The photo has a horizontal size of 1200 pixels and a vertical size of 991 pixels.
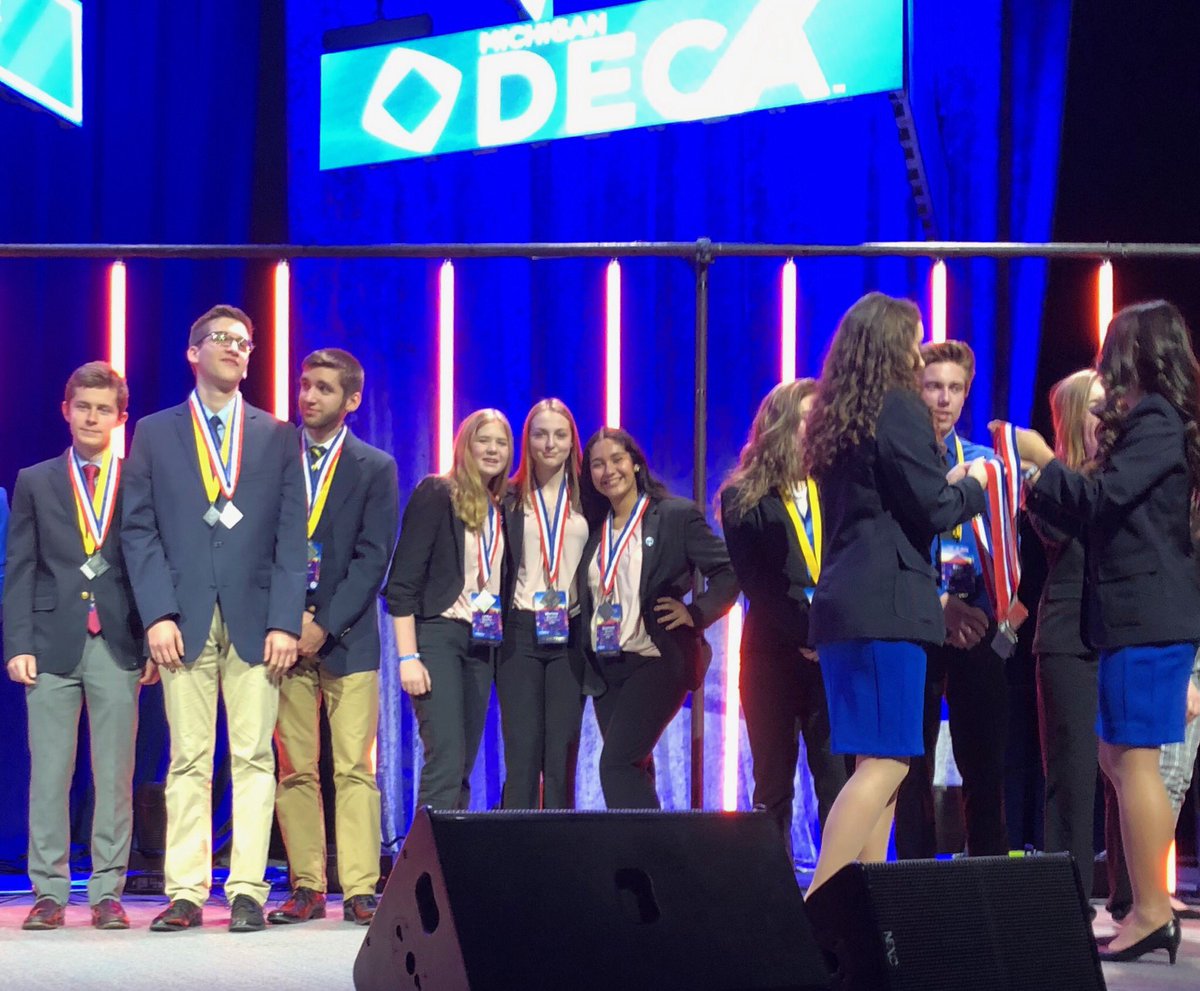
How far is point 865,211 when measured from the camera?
5727 millimetres

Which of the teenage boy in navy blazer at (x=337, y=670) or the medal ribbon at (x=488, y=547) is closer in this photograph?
the teenage boy in navy blazer at (x=337, y=670)

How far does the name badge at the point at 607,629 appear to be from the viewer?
440 cm

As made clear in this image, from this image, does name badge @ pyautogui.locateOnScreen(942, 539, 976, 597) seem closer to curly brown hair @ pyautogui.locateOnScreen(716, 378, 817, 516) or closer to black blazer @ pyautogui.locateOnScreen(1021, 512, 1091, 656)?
black blazer @ pyautogui.locateOnScreen(1021, 512, 1091, 656)

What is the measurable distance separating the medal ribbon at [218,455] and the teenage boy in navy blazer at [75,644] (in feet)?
1.13

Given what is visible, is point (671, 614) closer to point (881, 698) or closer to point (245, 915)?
point (881, 698)

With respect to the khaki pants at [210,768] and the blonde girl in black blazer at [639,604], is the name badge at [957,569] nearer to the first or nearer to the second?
the blonde girl in black blazer at [639,604]

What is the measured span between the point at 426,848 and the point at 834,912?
26.6 inches

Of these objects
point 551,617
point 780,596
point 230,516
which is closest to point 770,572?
point 780,596

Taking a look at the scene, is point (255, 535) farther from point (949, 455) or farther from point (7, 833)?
point (7, 833)

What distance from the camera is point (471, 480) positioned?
4582 millimetres

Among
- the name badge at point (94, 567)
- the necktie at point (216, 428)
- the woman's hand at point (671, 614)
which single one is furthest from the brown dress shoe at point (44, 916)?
the woman's hand at point (671, 614)

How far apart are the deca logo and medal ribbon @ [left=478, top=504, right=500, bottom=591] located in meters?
1.78

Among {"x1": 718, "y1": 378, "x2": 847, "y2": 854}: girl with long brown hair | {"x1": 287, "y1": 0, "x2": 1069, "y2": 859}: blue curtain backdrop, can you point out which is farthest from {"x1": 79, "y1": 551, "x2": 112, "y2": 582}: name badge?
{"x1": 718, "y1": 378, "x2": 847, "y2": 854}: girl with long brown hair

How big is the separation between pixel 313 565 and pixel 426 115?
86.5 inches
